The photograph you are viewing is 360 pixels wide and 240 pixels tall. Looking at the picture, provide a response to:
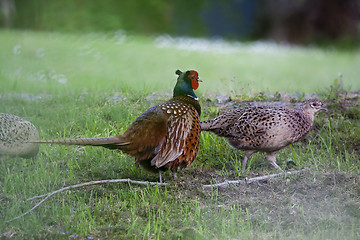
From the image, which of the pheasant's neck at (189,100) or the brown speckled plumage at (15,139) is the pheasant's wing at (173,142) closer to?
the pheasant's neck at (189,100)

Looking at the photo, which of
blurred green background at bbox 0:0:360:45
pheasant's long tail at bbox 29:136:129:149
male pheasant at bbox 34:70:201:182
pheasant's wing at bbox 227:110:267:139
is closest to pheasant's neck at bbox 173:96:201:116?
male pheasant at bbox 34:70:201:182

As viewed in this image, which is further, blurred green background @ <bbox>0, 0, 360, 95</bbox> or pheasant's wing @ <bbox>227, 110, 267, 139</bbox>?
blurred green background @ <bbox>0, 0, 360, 95</bbox>

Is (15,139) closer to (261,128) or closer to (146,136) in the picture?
(146,136)

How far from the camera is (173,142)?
3.71m

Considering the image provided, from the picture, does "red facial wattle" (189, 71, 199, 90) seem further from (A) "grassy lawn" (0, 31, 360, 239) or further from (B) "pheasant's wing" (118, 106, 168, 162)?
(A) "grassy lawn" (0, 31, 360, 239)

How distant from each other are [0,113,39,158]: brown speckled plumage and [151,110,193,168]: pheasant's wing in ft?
4.01

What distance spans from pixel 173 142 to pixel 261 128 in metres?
0.91

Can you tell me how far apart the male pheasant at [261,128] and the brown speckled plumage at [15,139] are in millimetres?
1551

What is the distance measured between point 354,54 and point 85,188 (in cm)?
1206

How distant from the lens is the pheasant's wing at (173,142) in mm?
3691

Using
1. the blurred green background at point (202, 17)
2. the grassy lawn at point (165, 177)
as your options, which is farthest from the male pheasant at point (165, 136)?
the blurred green background at point (202, 17)

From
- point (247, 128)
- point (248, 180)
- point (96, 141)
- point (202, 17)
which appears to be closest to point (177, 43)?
point (202, 17)

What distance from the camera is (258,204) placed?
3688mm

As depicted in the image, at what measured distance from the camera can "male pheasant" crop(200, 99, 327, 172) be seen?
416 cm
